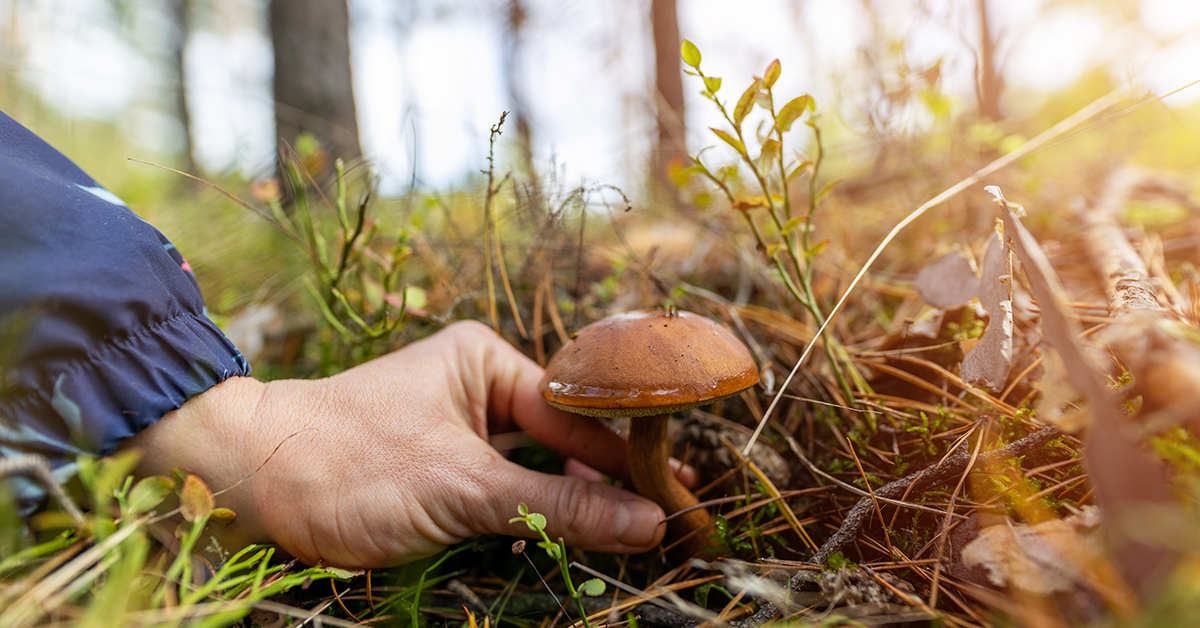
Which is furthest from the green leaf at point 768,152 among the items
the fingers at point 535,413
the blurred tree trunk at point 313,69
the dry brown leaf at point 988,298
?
the blurred tree trunk at point 313,69

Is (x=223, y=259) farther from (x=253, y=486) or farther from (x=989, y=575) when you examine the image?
(x=989, y=575)

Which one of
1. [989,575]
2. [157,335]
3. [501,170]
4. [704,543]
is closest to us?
[989,575]

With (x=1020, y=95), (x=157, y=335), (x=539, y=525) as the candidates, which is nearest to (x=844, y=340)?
(x=539, y=525)

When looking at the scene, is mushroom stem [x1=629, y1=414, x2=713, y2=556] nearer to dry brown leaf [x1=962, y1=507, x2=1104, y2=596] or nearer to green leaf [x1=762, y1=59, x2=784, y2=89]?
dry brown leaf [x1=962, y1=507, x2=1104, y2=596]

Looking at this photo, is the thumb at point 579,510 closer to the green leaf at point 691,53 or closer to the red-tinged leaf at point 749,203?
the red-tinged leaf at point 749,203

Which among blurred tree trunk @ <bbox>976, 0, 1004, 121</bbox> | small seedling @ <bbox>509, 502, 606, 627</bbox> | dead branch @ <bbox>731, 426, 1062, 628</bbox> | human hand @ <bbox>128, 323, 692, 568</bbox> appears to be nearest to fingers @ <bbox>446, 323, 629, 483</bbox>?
human hand @ <bbox>128, 323, 692, 568</bbox>

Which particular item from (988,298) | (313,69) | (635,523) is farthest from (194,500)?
(313,69)
